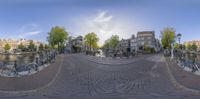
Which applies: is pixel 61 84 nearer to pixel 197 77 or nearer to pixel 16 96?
pixel 16 96

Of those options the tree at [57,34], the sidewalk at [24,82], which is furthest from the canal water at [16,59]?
the tree at [57,34]

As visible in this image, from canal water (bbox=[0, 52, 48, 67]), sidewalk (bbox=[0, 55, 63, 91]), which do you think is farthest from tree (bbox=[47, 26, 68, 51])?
sidewalk (bbox=[0, 55, 63, 91])

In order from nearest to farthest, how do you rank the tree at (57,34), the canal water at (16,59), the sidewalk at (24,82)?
the sidewalk at (24,82), the canal water at (16,59), the tree at (57,34)

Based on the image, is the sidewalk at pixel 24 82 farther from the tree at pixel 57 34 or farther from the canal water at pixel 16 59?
the tree at pixel 57 34

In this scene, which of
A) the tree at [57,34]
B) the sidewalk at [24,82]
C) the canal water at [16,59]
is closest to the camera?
the sidewalk at [24,82]

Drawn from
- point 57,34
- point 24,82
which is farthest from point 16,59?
point 57,34

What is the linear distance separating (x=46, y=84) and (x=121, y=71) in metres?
3.67

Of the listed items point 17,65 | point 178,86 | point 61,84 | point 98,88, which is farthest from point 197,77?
point 17,65

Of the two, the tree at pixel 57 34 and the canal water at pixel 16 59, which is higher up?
the tree at pixel 57 34

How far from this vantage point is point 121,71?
9828mm

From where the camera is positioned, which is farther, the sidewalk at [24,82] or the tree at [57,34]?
the tree at [57,34]

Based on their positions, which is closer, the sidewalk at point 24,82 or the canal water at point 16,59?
the sidewalk at point 24,82

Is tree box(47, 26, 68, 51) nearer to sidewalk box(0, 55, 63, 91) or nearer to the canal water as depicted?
the canal water

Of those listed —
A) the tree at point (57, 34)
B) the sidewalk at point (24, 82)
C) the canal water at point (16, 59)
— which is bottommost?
the sidewalk at point (24, 82)
